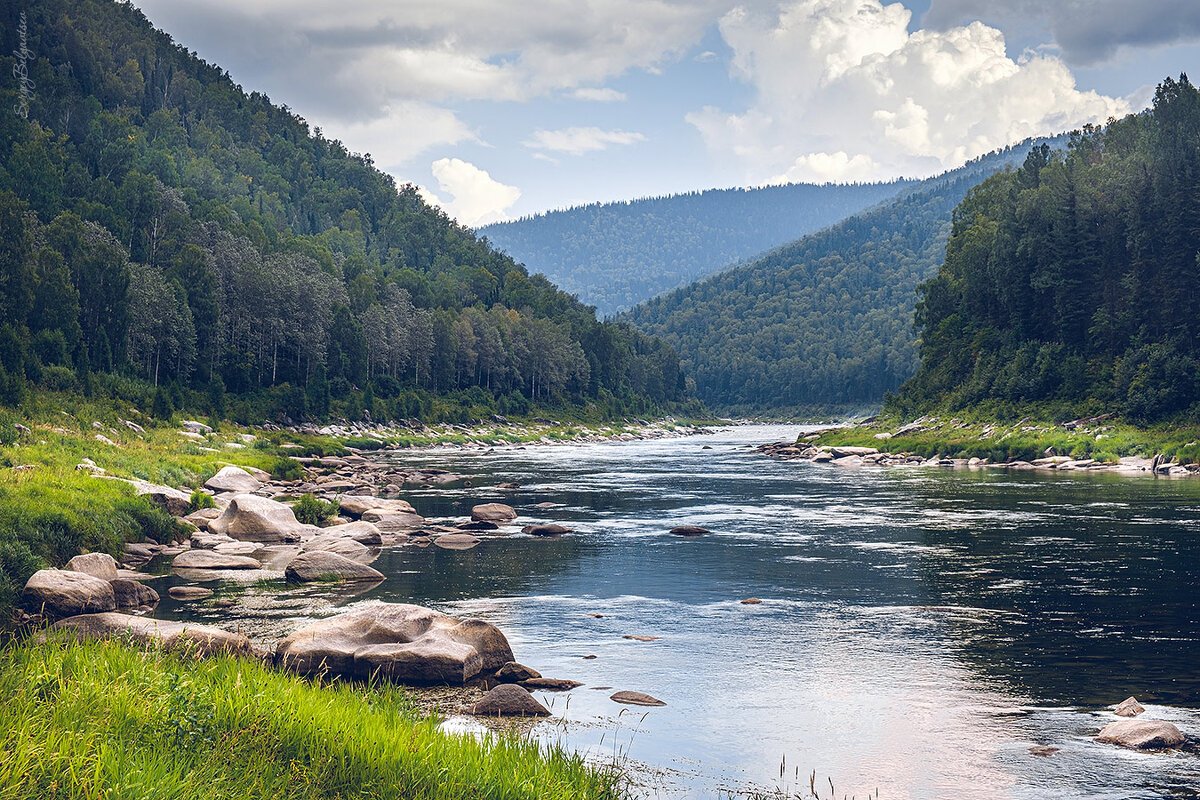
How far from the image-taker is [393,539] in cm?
3866

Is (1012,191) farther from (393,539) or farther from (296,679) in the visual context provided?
(296,679)

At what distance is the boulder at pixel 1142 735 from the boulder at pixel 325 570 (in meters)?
20.2

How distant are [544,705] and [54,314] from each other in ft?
240

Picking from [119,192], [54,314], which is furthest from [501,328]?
[54,314]

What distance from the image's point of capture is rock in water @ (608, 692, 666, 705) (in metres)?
18.1

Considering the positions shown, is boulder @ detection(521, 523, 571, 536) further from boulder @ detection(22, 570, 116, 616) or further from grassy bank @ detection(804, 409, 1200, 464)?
grassy bank @ detection(804, 409, 1200, 464)

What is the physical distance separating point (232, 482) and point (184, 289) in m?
61.6

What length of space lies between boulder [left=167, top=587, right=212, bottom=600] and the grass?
13.4m

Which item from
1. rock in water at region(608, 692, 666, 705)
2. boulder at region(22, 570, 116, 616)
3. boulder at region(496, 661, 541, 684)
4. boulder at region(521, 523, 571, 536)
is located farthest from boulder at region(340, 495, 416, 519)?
rock in water at region(608, 692, 666, 705)

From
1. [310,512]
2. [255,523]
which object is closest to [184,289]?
[310,512]

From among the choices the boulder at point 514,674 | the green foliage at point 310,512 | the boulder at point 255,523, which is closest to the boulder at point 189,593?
the boulder at point 255,523

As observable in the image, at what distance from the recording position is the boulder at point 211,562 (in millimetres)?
30844

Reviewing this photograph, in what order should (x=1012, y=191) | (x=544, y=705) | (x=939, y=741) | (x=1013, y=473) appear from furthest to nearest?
(x=1012, y=191), (x=1013, y=473), (x=544, y=705), (x=939, y=741)

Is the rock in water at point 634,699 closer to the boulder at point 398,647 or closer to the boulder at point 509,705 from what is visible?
→ the boulder at point 509,705
